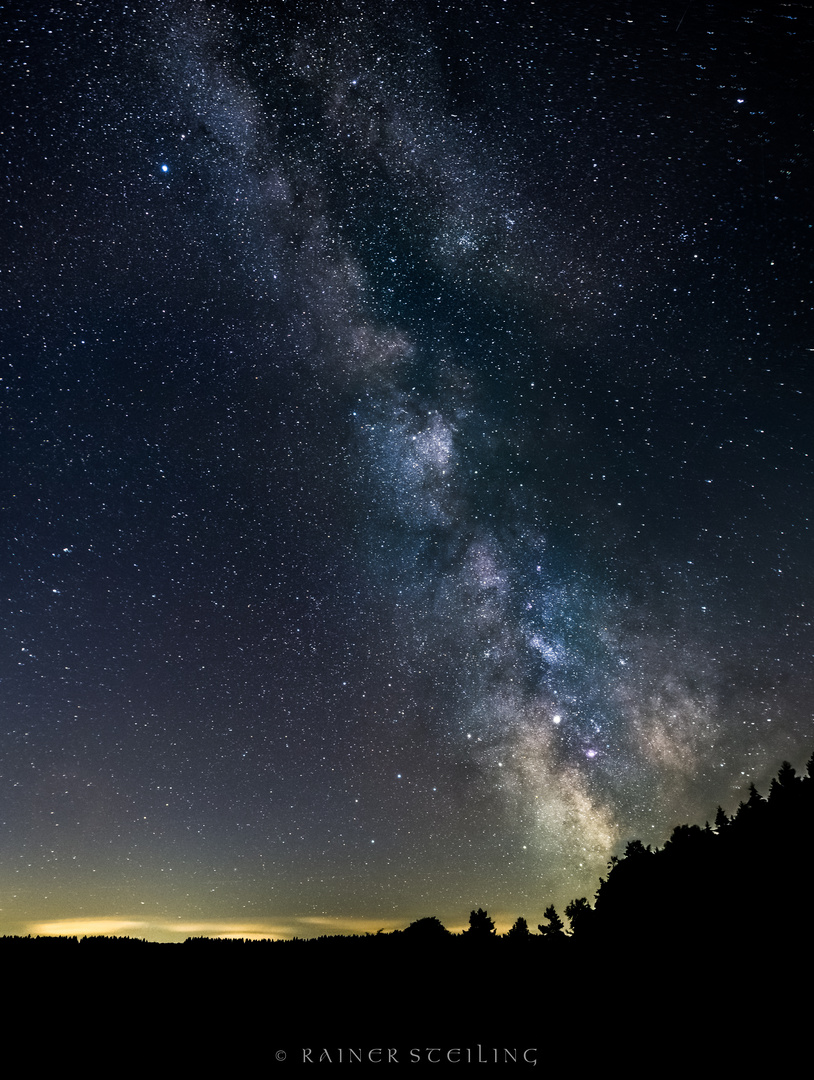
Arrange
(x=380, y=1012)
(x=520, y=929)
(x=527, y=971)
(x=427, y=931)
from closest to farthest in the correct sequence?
(x=380, y=1012)
(x=527, y=971)
(x=427, y=931)
(x=520, y=929)

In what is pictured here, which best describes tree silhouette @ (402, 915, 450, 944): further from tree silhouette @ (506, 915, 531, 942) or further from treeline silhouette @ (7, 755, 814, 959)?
tree silhouette @ (506, 915, 531, 942)

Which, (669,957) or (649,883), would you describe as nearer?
(669,957)

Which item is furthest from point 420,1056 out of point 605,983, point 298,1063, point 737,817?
point 737,817

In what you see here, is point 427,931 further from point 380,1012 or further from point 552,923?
point 552,923

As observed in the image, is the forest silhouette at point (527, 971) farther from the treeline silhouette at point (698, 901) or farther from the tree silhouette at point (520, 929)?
the tree silhouette at point (520, 929)

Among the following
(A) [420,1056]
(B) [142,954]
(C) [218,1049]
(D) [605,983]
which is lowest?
(D) [605,983]

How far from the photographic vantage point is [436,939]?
16.2 meters

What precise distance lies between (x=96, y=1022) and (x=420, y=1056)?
5689 mm

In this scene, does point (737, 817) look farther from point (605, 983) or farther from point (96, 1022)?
point (96, 1022)

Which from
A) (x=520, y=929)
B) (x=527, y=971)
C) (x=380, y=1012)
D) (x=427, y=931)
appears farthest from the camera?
(x=520, y=929)

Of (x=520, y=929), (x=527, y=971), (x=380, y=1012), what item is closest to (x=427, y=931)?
(x=527, y=971)

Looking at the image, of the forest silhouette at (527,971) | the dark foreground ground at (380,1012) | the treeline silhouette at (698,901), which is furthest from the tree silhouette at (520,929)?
the dark foreground ground at (380,1012)

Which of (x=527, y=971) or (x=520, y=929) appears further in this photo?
(x=520, y=929)

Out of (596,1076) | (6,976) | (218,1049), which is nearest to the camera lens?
(218,1049)
